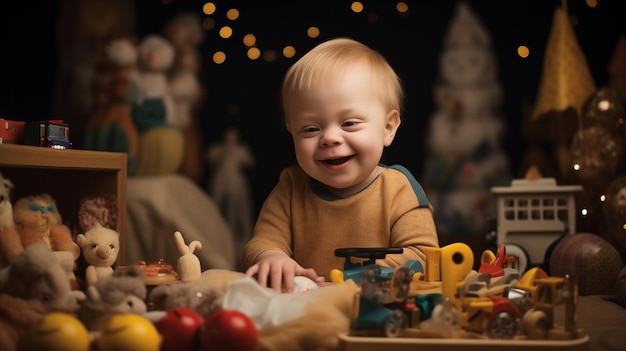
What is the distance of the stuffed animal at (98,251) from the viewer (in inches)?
42.8

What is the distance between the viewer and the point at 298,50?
7.25 ft

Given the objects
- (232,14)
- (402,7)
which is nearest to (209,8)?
(232,14)

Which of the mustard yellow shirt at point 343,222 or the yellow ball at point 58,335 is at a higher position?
the mustard yellow shirt at point 343,222

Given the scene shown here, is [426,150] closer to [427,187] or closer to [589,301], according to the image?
[427,187]

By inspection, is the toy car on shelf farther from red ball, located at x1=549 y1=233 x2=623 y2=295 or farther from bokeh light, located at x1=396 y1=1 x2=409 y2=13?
bokeh light, located at x1=396 y1=1 x2=409 y2=13

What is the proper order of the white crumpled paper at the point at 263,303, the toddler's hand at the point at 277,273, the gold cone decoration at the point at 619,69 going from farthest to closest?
1. the gold cone decoration at the point at 619,69
2. the toddler's hand at the point at 277,273
3. the white crumpled paper at the point at 263,303

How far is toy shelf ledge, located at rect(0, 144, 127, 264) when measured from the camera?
45.2 inches

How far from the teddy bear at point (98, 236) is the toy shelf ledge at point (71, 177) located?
0.11ft

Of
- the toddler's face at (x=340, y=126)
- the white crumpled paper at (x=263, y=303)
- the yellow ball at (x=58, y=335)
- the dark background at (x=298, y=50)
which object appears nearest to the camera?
the yellow ball at (x=58, y=335)

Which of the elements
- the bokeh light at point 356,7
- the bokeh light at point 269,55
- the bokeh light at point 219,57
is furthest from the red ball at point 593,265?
the bokeh light at point 219,57

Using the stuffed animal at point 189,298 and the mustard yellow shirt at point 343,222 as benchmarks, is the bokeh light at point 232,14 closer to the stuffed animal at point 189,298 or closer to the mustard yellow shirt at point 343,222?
the mustard yellow shirt at point 343,222

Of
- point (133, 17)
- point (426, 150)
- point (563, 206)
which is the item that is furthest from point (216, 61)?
point (563, 206)

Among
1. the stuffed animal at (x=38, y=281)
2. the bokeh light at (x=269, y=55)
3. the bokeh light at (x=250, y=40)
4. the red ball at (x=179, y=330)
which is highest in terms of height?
the bokeh light at (x=250, y=40)

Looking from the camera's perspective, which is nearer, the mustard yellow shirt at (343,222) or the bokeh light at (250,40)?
the mustard yellow shirt at (343,222)
